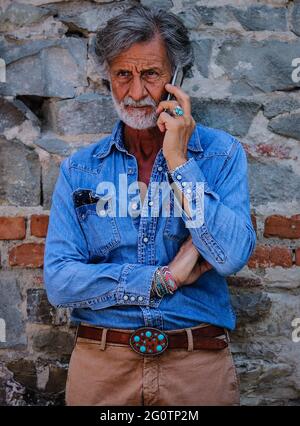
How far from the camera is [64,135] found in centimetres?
265

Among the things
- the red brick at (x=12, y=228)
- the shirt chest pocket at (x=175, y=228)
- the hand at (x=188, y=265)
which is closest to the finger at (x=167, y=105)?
the shirt chest pocket at (x=175, y=228)

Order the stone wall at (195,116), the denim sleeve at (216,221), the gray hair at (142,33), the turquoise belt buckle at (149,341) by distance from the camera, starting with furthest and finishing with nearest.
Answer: the stone wall at (195,116)
the gray hair at (142,33)
the turquoise belt buckle at (149,341)
the denim sleeve at (216,221)

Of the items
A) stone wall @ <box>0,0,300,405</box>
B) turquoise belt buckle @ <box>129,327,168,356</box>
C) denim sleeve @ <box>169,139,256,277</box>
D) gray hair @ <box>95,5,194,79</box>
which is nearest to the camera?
denim sleeve @ <box>169,139,256,277</box>

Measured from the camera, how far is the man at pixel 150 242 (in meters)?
2.01

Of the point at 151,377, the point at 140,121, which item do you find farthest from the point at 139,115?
the point at 151,377

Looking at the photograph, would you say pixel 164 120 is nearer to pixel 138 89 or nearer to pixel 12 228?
pixel 138 89

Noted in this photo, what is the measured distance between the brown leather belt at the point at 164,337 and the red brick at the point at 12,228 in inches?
26.3

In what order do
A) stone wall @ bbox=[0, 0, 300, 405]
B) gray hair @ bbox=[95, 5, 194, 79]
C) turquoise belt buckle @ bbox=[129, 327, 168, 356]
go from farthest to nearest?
stone wall @ bbox=[0, 0, 300, 405], gray hair @ bbox=[95, 5, 194, 79], turquoise belt buckle @ bbox=[129, 327, 168, 356]

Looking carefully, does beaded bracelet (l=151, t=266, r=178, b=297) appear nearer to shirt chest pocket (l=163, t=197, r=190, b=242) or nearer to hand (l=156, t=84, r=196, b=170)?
shirt chest pocket (l=163, t=197, r=190, b=242)

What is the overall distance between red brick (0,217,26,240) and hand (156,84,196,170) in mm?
857

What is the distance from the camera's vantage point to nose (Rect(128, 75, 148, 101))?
7.10ft

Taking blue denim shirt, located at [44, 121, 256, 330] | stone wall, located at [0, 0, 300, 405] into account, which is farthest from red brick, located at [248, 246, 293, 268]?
blue denim shirt, located at [44, 121, 256, 330]

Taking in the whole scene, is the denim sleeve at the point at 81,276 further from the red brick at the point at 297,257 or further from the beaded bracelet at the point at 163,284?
the red brick at the point at 297,257

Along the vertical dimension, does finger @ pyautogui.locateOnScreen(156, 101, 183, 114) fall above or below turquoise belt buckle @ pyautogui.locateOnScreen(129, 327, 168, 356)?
above
